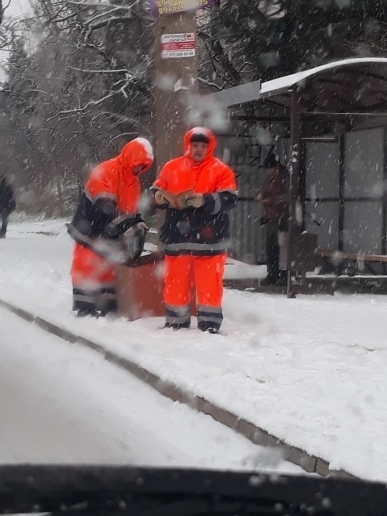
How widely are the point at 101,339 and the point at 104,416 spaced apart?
188cm

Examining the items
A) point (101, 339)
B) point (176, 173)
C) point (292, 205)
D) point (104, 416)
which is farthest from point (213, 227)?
point (292, 205)

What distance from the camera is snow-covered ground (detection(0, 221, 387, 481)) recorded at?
4730mm

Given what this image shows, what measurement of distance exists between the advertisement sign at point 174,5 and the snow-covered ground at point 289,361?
3.19 meters

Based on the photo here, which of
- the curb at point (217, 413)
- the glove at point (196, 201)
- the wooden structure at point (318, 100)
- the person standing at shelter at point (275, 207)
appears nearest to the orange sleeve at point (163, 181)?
the glove at point (196, 201)

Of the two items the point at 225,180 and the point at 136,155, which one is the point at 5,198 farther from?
the point at 225,180

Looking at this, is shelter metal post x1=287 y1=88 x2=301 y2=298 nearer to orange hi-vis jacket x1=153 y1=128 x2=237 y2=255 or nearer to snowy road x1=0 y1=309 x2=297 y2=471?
orange hi-vis jacket x1=153 y1=128 x2=237 y2=255

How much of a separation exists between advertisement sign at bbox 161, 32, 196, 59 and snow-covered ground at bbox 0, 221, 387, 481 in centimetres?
282

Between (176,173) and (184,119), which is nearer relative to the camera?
(176,173)

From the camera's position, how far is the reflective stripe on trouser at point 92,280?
28.0 ft

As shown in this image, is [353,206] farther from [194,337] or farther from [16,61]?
[16,61]

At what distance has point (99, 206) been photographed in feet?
27.3

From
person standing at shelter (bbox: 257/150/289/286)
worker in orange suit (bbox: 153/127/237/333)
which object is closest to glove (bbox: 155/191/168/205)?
worker in orange suit (bbox: 153/127/237/333)

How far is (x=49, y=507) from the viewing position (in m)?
1.84

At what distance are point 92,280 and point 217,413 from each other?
3.51 metres
